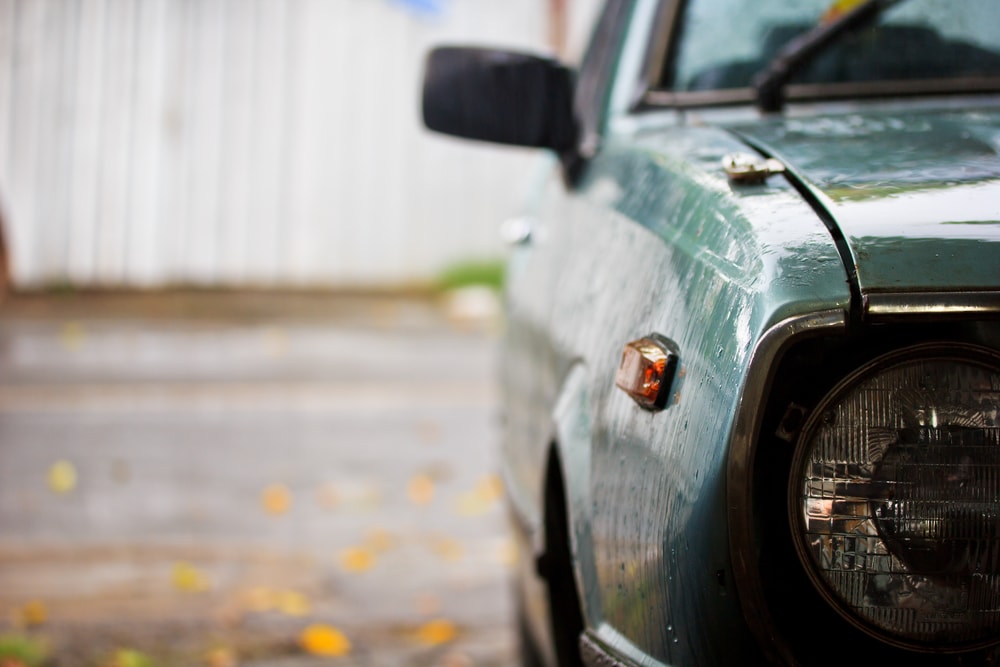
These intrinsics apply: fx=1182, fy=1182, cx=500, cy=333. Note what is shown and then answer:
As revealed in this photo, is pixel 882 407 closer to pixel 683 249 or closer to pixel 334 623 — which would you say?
pixel 683 249

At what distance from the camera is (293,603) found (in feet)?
12.6

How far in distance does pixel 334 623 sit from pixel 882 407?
2.74 metres

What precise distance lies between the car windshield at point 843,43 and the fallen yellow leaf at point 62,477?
3.86 m

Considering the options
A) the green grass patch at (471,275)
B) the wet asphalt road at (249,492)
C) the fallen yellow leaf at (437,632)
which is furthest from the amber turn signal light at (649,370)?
the green grass patch at (471,275)

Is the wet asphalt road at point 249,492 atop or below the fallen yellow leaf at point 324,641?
below

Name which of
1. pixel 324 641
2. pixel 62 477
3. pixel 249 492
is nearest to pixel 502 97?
pixel 324 641

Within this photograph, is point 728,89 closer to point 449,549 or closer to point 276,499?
point 449,549

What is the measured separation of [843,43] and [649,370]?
0.98 meters

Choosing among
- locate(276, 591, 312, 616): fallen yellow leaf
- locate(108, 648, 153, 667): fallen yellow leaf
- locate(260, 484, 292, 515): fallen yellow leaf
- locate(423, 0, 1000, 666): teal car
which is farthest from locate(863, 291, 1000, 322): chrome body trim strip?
locate(260, 484, 292, 515): fallen yellow leaf

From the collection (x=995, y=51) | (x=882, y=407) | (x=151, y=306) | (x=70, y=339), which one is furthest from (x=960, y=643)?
(x=151, y=306)

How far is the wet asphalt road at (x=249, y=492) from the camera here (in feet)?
12.0

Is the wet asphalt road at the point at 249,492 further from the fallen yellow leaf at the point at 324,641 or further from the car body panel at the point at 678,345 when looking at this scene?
the car body panel at the point at 678,345

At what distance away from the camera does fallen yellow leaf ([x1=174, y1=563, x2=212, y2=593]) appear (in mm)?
3961

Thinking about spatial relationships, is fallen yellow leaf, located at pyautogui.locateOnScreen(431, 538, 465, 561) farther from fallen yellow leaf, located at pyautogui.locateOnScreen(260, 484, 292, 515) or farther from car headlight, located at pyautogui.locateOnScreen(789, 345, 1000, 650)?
car headlight, located at pyautogui.locateOnScreen(789, 345, 1000, 650)
